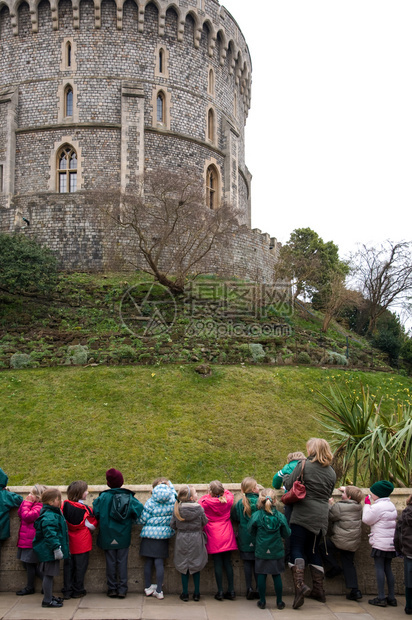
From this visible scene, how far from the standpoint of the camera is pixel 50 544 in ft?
19.3

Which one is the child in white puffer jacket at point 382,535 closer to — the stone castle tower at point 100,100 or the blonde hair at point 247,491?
the blonde hair at point 247,491

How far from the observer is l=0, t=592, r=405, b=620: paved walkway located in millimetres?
5574

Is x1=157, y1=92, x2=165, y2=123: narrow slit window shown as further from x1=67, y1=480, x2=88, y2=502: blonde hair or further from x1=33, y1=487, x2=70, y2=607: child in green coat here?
x1=33, y1=487, x2=70, y2=607: child in green coat

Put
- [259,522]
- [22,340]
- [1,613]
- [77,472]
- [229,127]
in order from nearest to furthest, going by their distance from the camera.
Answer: [1,613], [259,522], [77,472], [22,340], [229,127]

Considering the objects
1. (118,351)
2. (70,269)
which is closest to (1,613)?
(118,351)

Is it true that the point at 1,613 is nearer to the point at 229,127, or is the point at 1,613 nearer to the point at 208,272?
the point at 208,272

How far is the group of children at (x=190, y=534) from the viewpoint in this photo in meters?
6.04

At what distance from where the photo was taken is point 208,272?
1112 inches

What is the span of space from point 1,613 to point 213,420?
8.91 m

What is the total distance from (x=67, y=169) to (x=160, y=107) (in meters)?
6.14

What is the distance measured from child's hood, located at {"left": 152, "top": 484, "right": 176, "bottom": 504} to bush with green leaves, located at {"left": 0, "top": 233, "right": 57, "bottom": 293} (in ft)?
52.8

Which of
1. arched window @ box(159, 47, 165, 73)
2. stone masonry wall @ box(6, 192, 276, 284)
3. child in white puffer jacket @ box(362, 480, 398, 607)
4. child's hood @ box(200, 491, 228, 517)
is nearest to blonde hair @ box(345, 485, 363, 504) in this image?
child in white puffer jacket @ box(362, 480, 398, 607)

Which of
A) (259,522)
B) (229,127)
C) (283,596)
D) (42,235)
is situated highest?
(229,127)

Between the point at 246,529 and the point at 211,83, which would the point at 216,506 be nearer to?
the point at 246,529
